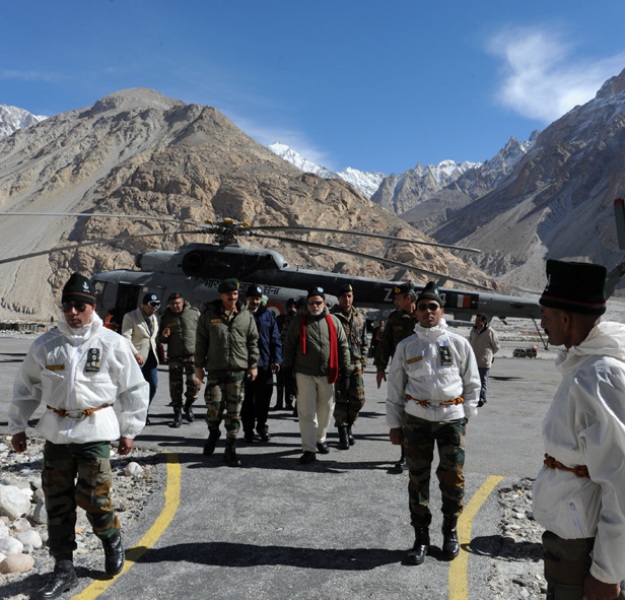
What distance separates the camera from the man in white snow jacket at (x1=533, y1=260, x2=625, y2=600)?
202 centimetres

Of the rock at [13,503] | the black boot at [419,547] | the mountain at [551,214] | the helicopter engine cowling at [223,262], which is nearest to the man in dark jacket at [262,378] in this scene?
the rock at [13,503]

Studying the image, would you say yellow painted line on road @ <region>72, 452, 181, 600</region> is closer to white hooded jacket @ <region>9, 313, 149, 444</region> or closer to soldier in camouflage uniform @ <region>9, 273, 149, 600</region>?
soldier in camouflage uniform @ <region>9, 273, 149, 600</region>

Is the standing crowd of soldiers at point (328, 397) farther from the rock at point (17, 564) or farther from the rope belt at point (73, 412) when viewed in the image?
the rock at point (17, 564)

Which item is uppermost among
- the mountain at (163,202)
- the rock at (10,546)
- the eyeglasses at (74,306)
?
the mountain at (163,202)

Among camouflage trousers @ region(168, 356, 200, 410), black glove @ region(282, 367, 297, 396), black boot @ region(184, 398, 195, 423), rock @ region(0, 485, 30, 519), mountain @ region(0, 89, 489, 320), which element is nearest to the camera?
rock @ region(0, 485, 30, 519)

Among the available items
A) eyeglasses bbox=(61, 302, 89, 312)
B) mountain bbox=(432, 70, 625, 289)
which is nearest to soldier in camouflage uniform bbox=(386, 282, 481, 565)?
eyeglasses bbox=(61, 302, 89, 312)

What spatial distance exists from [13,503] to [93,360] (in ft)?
5.87

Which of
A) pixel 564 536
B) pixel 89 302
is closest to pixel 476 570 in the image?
pixel 564 536

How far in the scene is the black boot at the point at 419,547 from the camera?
156 inches

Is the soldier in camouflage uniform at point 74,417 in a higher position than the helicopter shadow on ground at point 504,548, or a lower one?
higher

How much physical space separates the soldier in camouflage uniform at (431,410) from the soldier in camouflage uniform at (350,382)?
2.70 metres

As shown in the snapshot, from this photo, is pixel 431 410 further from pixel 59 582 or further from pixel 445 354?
pixel 59 582

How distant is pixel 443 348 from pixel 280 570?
198cm

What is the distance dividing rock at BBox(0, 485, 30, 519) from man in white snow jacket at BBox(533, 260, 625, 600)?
159 inches
